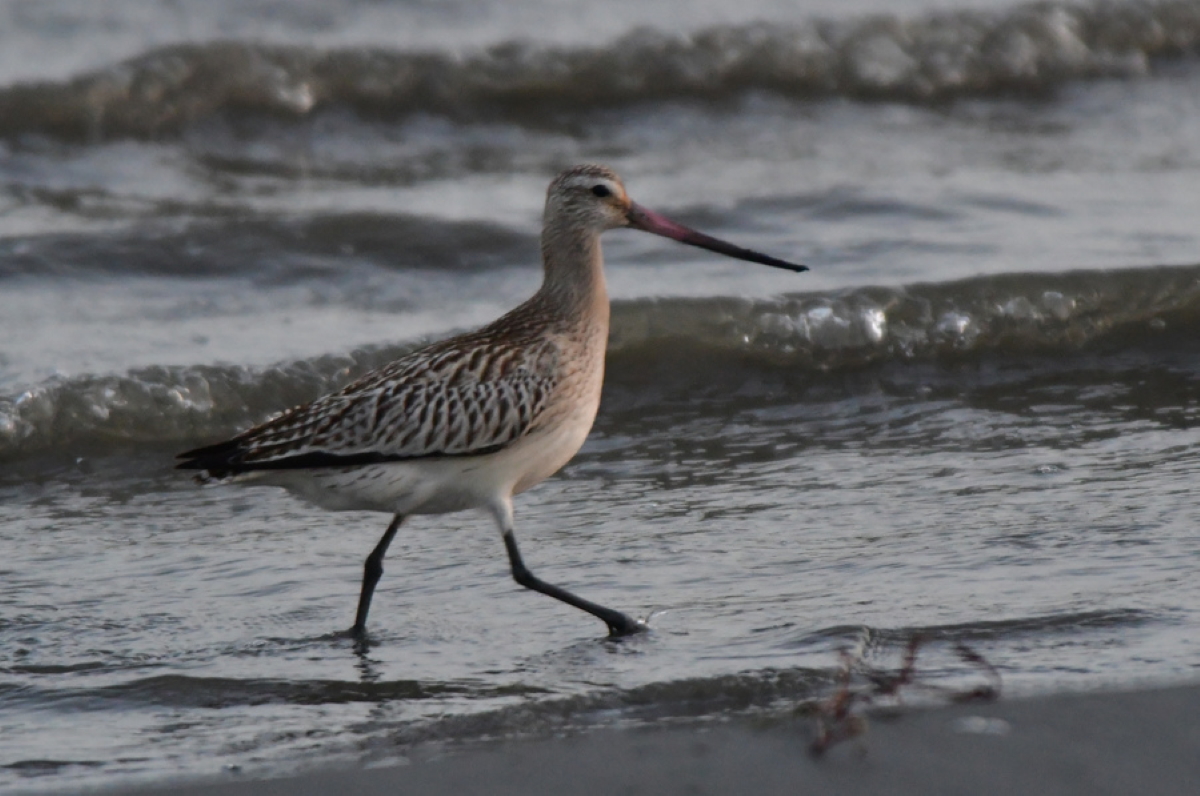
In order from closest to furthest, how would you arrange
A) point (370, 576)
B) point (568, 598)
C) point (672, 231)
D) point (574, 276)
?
1. point (568, 598)
2. point (370, 576)
3. point (574, 276)
4. point (672, 231)

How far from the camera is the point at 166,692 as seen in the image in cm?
554

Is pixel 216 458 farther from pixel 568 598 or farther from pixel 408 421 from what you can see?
pixel 568 598

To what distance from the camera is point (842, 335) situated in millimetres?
9469

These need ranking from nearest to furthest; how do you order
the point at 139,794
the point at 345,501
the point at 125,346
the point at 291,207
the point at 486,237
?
the point at 139,794
the point at 345,501
the point at 125,346
the point at 486,237
the point at 291,207

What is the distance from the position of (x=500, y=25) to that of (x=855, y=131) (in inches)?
127

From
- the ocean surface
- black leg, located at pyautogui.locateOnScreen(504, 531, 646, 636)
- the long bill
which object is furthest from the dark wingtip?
the long bill

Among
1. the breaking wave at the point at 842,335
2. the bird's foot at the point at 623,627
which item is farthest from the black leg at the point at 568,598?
the breaking wave at the point at 842,335

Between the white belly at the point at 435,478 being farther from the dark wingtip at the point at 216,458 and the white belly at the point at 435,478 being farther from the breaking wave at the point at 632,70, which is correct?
the breaking wave at the point at 632,70

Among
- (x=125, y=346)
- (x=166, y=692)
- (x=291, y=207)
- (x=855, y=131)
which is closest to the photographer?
(x=166, y=692)

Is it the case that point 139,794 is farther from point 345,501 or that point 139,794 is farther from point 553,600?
point 553,600

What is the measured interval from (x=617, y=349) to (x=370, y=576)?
337cm

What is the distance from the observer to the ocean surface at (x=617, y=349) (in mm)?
5566

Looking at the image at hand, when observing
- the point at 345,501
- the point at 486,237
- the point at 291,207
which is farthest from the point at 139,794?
the point at 291,207

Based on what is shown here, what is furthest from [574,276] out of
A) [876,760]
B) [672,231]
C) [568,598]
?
[876,760]
